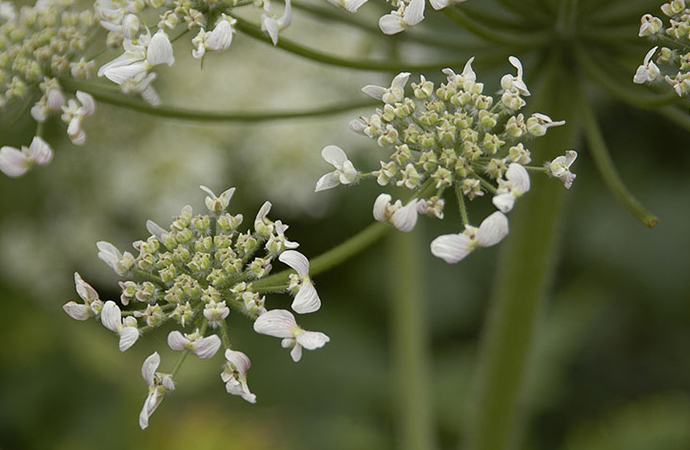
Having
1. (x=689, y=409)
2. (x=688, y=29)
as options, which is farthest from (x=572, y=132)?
(x=689, y=409)

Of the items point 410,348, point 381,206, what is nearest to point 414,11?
point 381,206

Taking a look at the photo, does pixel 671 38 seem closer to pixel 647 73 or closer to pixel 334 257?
pixel 647 73

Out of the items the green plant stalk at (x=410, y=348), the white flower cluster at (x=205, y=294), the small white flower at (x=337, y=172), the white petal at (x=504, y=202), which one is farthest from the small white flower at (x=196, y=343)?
the green plant stalk at (x=410, y=348)

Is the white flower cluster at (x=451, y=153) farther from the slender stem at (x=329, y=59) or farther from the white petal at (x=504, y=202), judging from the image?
the slender stem at (x=329, y=59)

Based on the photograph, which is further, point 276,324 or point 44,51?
point 44,51

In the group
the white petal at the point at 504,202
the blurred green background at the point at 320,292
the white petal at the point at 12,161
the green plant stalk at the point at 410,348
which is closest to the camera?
the white petal at the point at 504,202
